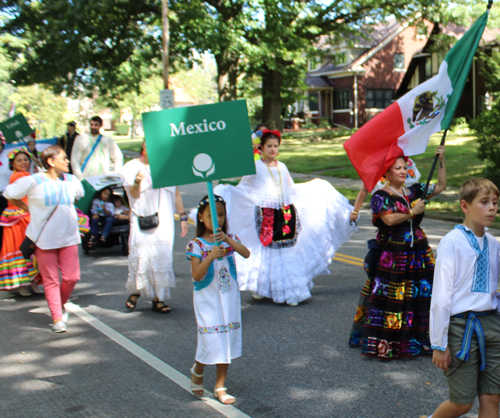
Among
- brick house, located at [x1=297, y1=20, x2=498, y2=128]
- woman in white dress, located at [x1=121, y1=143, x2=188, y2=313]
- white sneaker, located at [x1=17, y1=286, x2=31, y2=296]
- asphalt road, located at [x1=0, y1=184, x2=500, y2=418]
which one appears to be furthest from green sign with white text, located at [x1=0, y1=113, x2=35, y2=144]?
brick house, located at [x1=297, y1=20, x2=498, y2=128]

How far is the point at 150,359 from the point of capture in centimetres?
540

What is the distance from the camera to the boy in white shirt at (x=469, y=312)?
10.6 ft

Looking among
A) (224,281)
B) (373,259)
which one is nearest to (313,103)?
(373,259)

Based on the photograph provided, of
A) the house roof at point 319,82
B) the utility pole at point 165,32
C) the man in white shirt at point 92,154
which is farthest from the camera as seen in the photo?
the house roof at point 319,82

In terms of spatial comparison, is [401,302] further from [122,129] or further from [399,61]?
[122,129]

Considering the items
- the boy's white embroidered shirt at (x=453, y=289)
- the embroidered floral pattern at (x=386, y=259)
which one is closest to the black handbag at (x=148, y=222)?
the embroidered floral pattern at (x=386, y=259)

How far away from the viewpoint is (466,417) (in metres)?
4.04

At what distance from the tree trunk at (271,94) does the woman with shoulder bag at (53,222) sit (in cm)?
2323

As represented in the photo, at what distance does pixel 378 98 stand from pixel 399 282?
48396mm

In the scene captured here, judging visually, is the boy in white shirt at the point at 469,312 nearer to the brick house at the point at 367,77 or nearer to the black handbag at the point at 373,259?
the black handbag at the point at 373,259

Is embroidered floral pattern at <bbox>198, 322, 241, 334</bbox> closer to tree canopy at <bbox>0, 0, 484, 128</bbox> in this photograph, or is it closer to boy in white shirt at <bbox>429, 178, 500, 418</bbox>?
boy in white shirt at <bbox>429, 178, 500, 418</bbox>

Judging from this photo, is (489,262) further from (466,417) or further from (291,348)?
(291,348)

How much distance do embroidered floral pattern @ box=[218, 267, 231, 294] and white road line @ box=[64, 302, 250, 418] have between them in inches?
32.1

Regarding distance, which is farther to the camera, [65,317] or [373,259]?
[65,317]
